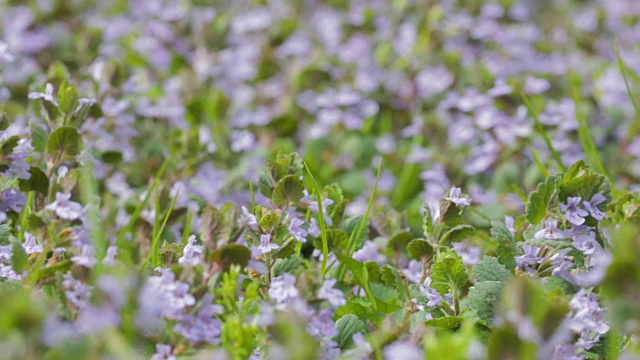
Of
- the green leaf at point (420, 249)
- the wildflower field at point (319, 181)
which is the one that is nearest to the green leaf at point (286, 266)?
the wildflower field at point (319, 181)

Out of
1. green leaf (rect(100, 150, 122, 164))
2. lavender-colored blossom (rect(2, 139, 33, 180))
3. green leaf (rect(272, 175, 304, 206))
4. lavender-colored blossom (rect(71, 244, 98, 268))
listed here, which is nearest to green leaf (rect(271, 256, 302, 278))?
green leaf (rect(272, 175, 304, 206))

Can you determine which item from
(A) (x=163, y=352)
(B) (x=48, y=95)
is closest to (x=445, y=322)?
(A) (x=163, y=352)

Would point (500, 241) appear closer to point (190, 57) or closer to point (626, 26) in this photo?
point (190, 57)

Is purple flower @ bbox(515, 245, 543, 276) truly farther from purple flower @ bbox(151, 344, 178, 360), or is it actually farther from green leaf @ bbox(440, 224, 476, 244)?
purple flower @ bbox(151, 344, 178, 360)

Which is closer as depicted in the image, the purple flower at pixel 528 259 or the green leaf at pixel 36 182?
the purple flower at pixel 528 259

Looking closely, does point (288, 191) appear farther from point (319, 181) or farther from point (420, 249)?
point (319, 181)

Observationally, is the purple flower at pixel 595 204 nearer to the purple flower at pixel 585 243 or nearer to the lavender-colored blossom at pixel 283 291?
the purple flower at pixel 585 243

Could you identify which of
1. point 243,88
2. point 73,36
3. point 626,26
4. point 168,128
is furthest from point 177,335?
point 626,26
